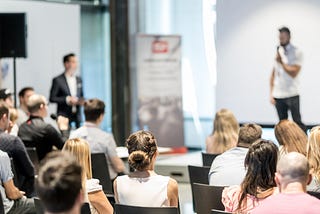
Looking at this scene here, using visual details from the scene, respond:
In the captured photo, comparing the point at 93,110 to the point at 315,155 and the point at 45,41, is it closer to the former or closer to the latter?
the point at 315,155

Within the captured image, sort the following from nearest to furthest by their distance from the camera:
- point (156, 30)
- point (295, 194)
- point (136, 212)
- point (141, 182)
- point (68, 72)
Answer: point (295, 194), point (136, 212), point (141, 182), point (68, 72), point (156, 30)

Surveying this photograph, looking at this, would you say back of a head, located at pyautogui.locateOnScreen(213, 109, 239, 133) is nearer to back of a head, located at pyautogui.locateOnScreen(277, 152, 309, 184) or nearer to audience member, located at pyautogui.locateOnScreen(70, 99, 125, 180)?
audience member, located at pyautogui.locateOnScreen(70, 99, 125, 180)

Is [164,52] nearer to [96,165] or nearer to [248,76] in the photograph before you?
[248,76]

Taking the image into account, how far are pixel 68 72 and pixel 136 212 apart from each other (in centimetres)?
676

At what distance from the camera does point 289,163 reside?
12.4ft

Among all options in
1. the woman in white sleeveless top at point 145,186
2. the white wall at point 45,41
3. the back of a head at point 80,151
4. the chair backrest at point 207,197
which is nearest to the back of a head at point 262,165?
the chair backrest at point 207,197

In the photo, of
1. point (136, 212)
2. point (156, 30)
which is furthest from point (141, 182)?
point (156, 30)

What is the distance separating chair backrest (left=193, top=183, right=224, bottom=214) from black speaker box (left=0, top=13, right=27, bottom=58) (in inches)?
239

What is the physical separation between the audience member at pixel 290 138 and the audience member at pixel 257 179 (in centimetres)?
154

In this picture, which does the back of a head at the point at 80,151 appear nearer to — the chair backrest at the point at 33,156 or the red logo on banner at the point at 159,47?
the chair backrest at the point at 33,156

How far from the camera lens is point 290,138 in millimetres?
6070

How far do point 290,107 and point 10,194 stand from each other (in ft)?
15.6

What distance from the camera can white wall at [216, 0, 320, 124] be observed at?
9.44 meters

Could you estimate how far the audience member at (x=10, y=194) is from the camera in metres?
5.64
